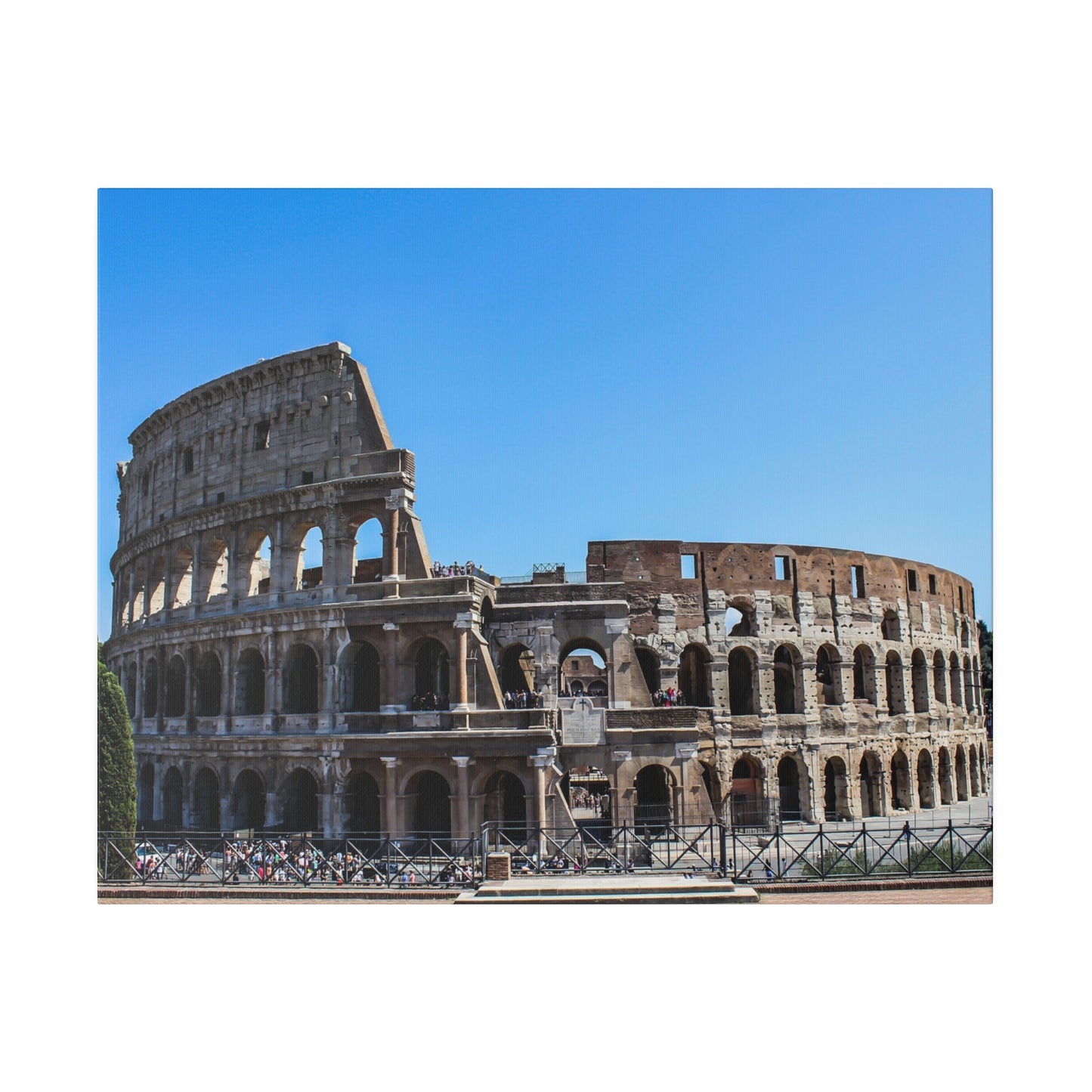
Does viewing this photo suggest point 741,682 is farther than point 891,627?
No

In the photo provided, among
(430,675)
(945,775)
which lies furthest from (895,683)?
(430,675)

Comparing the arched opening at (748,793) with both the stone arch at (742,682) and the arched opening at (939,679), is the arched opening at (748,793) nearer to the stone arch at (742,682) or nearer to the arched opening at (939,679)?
the stone arch at (742,682)

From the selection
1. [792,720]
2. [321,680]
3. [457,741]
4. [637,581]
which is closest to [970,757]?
[792,720]

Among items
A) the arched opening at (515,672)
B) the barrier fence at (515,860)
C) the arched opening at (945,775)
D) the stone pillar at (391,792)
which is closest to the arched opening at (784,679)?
the arched opening at (945,775)

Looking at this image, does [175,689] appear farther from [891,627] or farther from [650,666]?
[891,627]

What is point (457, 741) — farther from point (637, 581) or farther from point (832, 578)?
point (832, 578)
